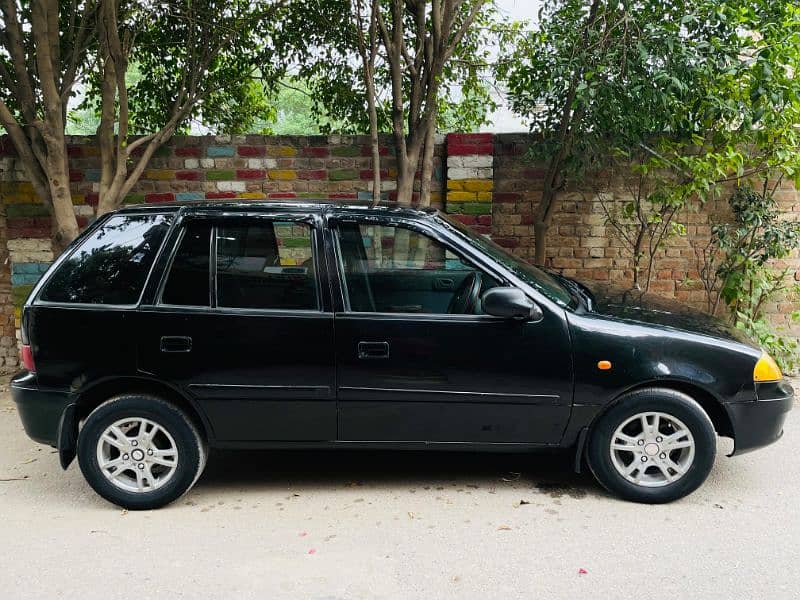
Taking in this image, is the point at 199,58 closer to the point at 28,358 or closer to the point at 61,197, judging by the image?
the point at 61,197

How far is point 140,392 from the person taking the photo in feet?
12.8

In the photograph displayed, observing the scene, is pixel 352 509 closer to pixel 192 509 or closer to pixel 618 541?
pixel 192 509

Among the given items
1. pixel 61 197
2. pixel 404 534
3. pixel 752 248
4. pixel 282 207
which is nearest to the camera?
Result: pixel 404 534

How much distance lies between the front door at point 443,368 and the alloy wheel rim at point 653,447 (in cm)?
37

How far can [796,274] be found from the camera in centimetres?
686

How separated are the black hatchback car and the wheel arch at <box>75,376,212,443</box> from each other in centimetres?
1

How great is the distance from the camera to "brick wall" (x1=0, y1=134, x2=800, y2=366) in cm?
690

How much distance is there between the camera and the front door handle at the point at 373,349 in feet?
12.4

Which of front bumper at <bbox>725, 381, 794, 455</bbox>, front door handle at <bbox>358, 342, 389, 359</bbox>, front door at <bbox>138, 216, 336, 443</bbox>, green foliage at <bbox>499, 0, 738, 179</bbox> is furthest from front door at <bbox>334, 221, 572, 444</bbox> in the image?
green foliage at <bbox>499, 0, 738, 179</bbox>

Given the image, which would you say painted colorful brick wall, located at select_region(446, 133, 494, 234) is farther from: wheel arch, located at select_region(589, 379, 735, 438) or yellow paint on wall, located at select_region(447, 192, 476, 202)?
wheel arch, located at select_region(589, 379, 735, 438)

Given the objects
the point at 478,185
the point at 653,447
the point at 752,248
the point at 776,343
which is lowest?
the point at 653,447

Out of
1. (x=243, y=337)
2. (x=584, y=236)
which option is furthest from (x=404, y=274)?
(x=584, y=236)

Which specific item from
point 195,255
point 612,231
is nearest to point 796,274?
point 612,231

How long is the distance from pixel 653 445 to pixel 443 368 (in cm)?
127
